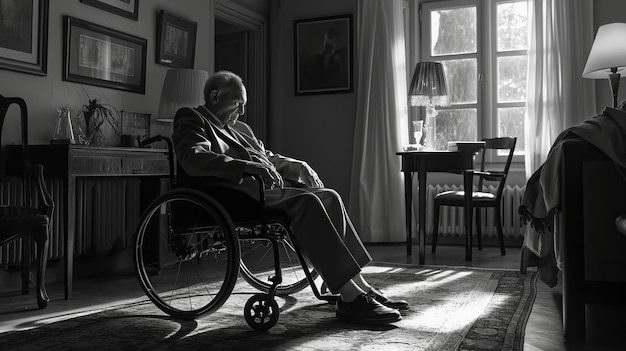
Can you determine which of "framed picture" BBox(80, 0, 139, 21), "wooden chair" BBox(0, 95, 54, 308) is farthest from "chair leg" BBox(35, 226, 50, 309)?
"framed picture" BBox(80, 0, 139, 21)

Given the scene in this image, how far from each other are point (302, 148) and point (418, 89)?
166 cm

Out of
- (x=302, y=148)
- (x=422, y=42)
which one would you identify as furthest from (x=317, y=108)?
(x=422, y=42)

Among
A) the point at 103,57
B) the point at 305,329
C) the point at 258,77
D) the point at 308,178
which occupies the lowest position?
the point at 305,329

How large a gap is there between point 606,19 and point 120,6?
Result: 373 cm

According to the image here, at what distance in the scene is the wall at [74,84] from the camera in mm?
3314

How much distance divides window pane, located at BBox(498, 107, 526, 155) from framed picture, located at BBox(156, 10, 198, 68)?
2.71 metres

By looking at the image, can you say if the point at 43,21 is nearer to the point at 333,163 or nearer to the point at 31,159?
the point at 31,159

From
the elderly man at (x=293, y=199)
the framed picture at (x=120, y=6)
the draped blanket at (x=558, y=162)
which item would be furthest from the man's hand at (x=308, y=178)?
the framed picture at (x=120, y=6)

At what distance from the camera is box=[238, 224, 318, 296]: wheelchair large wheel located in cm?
233

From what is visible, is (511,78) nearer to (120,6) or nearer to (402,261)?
(402,261)

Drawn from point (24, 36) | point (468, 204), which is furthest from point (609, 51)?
point (24, 36)

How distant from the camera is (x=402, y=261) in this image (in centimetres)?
418

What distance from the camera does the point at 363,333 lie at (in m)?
2.09

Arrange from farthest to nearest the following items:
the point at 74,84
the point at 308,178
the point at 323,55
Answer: the point at 323,55 < the point at 74,84 < the point at 308,178
